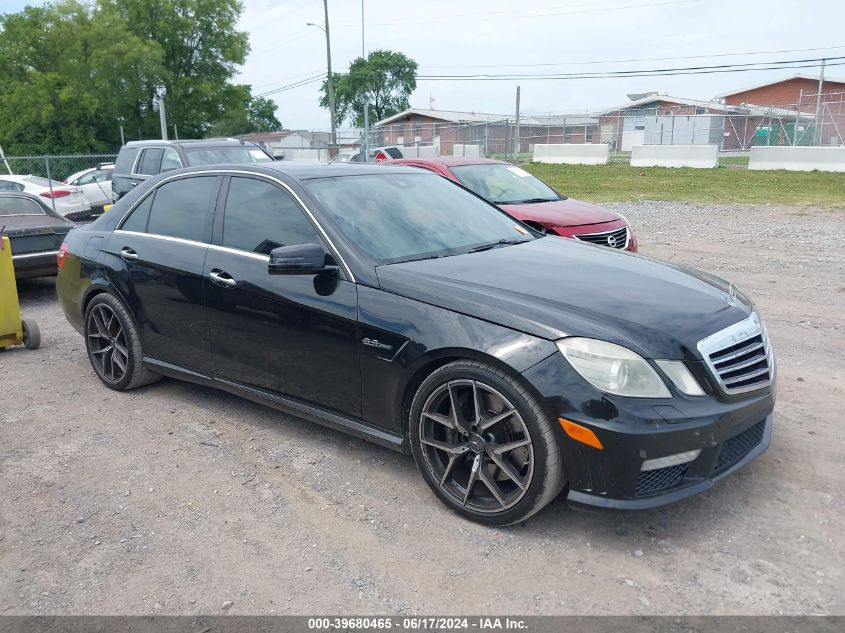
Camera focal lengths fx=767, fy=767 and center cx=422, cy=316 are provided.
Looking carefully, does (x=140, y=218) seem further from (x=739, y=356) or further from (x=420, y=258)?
(x=739, y=356)

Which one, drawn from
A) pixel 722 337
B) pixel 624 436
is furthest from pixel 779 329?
pixel 624 436

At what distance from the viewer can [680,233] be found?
42.0 ft

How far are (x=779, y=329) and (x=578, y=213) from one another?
9.18 ft

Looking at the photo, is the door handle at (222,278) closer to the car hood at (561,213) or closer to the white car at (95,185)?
the car hood at (561,213)

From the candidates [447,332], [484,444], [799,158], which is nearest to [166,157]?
[447,332]

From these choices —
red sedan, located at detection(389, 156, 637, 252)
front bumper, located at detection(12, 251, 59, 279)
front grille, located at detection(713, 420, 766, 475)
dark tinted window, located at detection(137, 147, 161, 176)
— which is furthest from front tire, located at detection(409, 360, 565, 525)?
dark tinted window, located at detection(137, 147, 161, 176)

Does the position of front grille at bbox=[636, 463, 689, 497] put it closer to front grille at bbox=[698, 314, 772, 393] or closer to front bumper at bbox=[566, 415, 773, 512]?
front bumper at bbox=[566, 415, 773, 512]

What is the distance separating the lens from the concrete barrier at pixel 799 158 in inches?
912

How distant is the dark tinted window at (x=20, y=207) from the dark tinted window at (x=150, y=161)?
3.15 meters

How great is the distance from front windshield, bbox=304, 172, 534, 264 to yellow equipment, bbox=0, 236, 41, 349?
12.3 feet

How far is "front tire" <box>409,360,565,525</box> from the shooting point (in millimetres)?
3297

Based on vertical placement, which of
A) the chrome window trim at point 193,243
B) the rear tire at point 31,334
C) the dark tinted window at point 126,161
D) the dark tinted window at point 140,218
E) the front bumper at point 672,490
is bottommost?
the rear tire at point 31,334

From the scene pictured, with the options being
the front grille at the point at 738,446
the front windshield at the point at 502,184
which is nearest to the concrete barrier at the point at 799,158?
the front windshield at the point at 502,184

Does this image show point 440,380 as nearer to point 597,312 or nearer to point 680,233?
point 597,312
